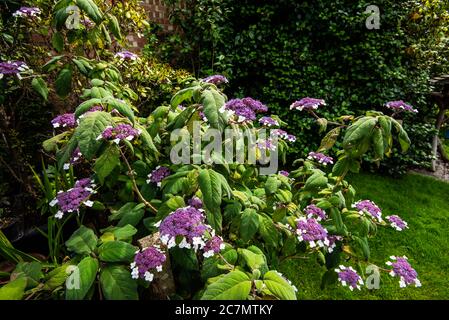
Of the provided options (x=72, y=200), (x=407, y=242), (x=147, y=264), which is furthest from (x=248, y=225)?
(x=407, y=242)

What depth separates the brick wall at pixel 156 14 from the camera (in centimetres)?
411

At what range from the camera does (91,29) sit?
190cm

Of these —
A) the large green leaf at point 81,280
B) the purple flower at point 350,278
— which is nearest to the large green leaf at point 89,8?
the large green leaf at point 81,280

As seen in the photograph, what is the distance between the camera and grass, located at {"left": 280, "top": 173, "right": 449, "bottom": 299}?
2469mm

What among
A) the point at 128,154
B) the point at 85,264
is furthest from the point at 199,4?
the point at 85,264

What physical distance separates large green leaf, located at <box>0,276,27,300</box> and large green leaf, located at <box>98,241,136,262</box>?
0.92 ft

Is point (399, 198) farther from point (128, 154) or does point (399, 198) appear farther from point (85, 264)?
point (85, 264)

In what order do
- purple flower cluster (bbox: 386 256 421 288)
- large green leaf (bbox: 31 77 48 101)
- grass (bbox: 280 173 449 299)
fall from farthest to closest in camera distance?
grass (bbox: 280 173 449 299) < large green leaf (bbox: 31 77 48 101) < purple flower cluster (bbox: 386 256 421 288)

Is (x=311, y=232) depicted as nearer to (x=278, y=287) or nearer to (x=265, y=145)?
(x=278, y=287)

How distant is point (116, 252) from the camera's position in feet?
3.61

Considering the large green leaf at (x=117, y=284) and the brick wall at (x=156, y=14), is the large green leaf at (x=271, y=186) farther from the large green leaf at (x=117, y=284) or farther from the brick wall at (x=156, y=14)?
the brick wall at (x=156, y=14)

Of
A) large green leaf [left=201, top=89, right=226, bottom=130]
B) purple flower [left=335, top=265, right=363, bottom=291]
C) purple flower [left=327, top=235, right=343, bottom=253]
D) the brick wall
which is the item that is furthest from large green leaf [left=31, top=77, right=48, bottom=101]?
the brick wall

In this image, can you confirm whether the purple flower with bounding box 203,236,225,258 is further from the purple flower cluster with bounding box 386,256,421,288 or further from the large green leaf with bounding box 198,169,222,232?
the purple flower cluster with bounding box 386,256,421,288
